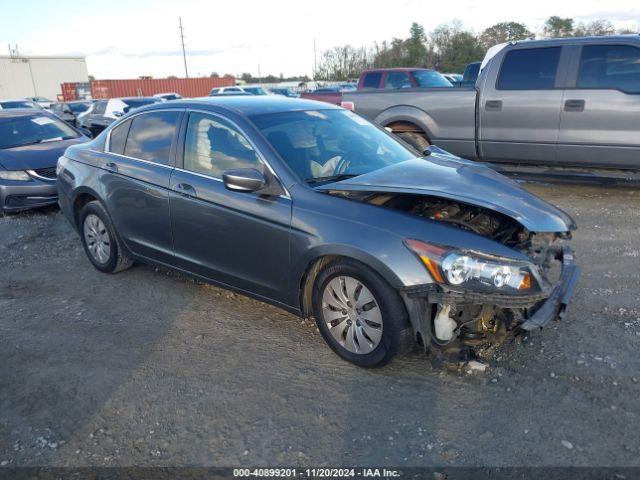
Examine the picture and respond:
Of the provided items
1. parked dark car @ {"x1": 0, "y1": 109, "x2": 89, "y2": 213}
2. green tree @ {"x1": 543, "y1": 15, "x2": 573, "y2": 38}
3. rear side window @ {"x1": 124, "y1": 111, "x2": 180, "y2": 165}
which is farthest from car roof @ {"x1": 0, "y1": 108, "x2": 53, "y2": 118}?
green tree @ {"x1": 543, "y1": 15, "x2": 573, "y2": 38}

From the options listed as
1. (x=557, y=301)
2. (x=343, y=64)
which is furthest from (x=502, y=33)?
(x=557, y=301)

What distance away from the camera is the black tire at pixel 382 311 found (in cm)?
319

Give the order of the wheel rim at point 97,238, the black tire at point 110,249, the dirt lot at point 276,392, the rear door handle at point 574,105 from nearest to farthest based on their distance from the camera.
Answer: the dirt lot at point 276,392, the black tire at point 110,249, the wheel rim at point 97,238, the rear door handle at point 574,105

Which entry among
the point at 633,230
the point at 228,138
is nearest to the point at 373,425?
the point at 228,138

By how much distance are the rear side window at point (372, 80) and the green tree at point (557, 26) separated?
1533 inches

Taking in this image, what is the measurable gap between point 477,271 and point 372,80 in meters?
10.7

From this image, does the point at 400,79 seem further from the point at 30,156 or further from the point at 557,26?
the point at 557,26

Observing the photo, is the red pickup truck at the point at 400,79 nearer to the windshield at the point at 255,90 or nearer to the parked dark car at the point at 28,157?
the parked dark car at the point at 28,157

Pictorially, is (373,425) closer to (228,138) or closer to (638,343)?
(638,343)

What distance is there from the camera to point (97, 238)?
5320 mm

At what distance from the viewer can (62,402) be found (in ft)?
10.8

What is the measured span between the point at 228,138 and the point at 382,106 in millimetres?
5047

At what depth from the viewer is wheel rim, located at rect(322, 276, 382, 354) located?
3.33 m

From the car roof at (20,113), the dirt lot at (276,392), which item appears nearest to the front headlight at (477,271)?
the dirt lot at (276,392)
